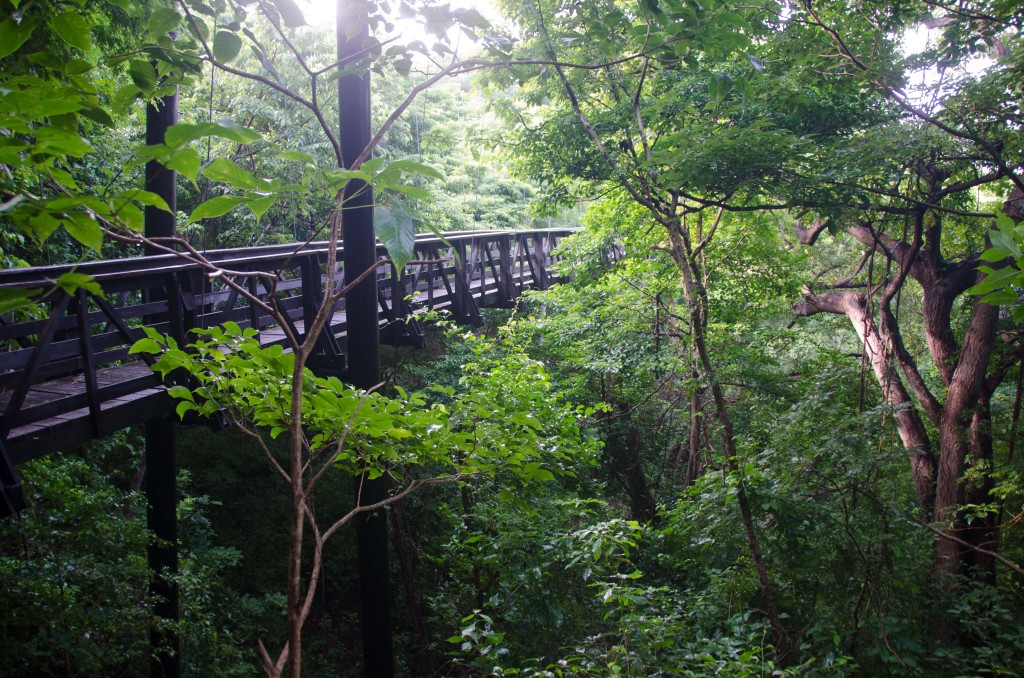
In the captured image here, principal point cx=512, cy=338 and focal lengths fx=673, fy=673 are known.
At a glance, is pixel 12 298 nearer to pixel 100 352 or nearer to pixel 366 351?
pixel 366 351

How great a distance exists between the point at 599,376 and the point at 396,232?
31.3 ft

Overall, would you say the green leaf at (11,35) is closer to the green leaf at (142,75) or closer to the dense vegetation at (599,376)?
the dense vegetation at (599,376)

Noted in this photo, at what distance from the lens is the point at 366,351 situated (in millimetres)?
3598

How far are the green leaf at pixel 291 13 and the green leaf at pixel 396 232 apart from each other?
712mm

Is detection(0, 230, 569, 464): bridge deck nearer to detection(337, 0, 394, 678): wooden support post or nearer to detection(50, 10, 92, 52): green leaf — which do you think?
detection(337, 0, 394, 678): wooden support post

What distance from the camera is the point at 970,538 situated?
696cm

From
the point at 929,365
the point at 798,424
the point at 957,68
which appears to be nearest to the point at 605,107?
the point at 957,68

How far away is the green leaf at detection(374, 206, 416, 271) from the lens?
112cm

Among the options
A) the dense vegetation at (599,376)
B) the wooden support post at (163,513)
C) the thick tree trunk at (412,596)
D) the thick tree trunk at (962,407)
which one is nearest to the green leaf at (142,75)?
the dense vegetation at (599,376)

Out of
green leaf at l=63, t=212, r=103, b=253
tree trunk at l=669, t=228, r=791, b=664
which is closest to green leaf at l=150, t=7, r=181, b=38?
green leaf at l=63, t=212, r=103, b=253

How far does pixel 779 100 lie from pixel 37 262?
7279mm

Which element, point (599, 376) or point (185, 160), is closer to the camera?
point (185, 160)

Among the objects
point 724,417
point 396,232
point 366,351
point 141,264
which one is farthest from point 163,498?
point 396,232

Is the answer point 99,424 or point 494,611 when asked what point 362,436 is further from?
point 494,611
